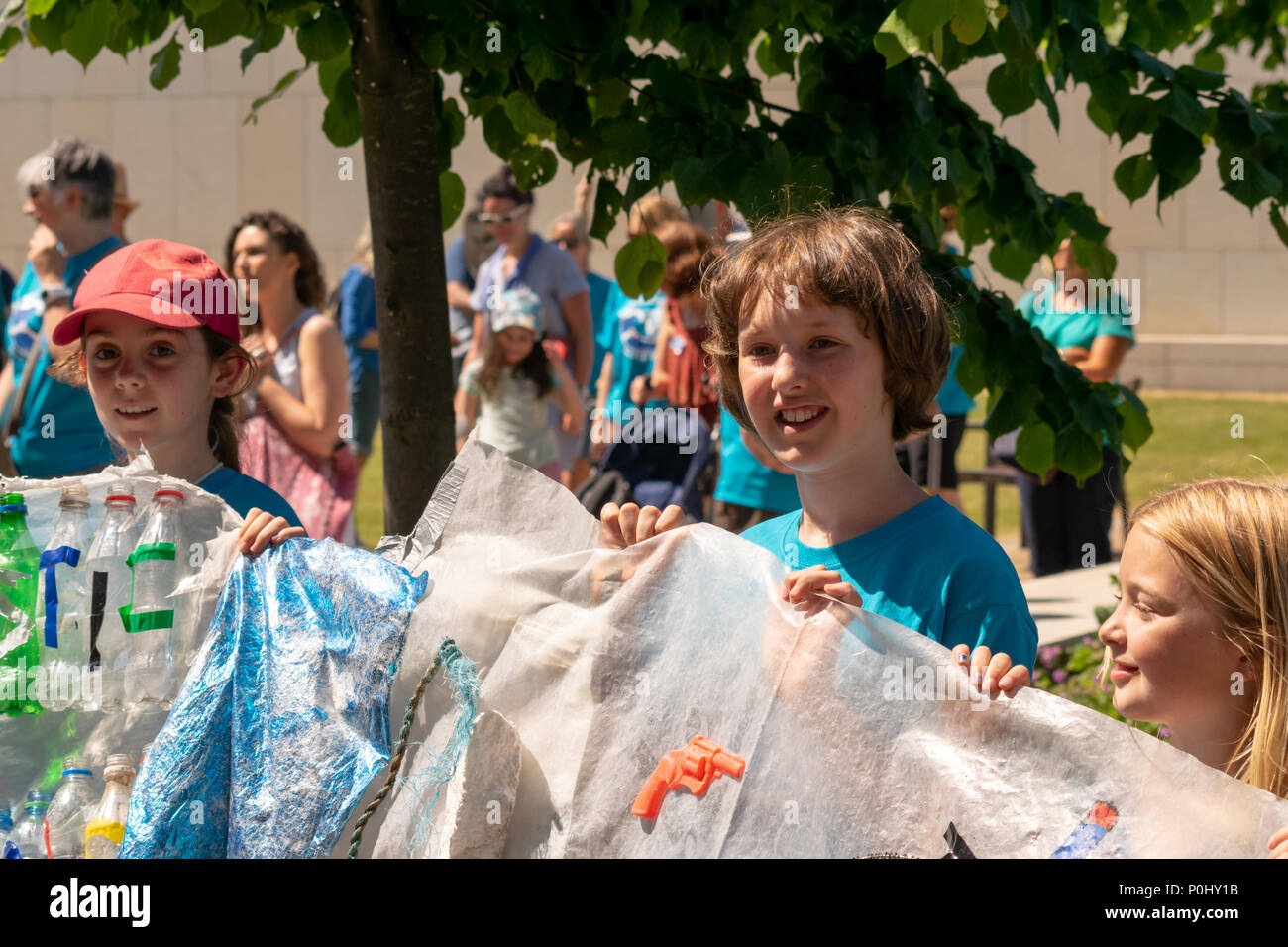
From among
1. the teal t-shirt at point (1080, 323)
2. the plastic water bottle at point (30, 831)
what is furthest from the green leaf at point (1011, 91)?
the teal t-shirt at point (1080, 323)

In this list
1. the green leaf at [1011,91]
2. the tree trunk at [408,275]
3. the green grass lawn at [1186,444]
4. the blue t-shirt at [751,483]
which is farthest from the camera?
the green grass lawn at [1186,444]

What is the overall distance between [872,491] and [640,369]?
15.1ft

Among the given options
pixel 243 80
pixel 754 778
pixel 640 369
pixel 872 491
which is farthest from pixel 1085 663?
pixel 243 80

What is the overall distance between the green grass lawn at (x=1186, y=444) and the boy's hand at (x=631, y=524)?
8.72m

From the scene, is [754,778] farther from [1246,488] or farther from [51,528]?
[51,528]

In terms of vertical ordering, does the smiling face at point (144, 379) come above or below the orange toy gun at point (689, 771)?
above

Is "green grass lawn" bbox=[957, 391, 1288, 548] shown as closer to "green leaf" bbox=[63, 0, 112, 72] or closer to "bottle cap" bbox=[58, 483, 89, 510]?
"green leaf" bbox=[63, 0, 112, 72]

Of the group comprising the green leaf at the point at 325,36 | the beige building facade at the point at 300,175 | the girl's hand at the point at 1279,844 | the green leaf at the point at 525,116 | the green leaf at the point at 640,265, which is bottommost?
the girl's hand at the point at 1279,844

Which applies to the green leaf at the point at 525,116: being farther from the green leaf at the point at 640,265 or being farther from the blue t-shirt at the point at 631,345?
the blue t-shirt at the point at 631,345

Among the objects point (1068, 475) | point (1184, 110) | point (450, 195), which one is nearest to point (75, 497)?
point (450, 195)

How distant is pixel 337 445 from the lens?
18.0ft

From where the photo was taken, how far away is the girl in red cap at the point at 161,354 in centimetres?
281
